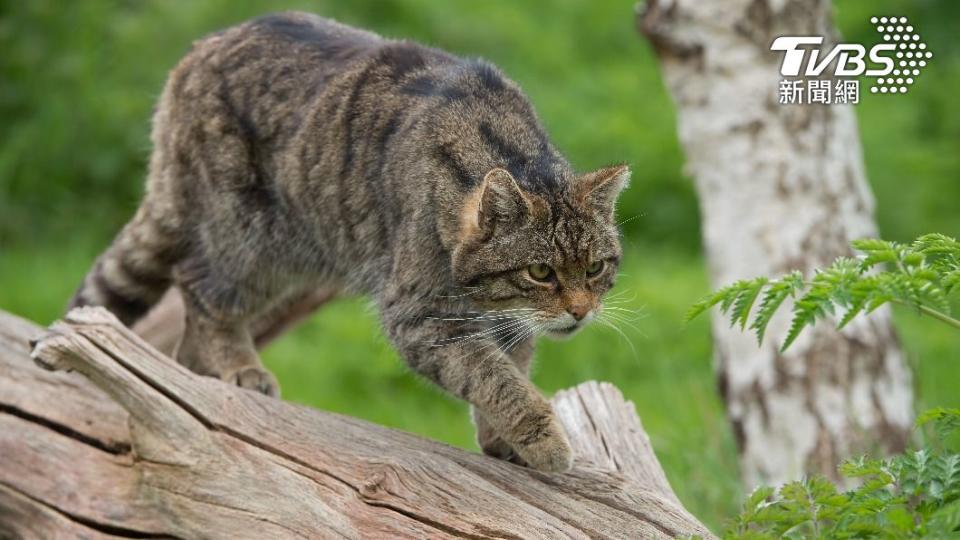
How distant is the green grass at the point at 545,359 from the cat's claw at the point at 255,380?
1.67 m

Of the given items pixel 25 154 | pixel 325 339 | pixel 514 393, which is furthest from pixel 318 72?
pixel 25 154

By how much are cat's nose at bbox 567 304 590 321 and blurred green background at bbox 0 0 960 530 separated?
94.7 inches

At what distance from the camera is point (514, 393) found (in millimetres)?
3863

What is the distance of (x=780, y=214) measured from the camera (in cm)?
532

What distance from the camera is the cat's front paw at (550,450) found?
381 cm

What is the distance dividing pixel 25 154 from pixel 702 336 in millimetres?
4068

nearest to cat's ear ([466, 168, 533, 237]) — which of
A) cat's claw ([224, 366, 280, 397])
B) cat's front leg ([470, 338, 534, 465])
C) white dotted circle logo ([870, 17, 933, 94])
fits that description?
cat's front leg ([470, 338, 534, 465])

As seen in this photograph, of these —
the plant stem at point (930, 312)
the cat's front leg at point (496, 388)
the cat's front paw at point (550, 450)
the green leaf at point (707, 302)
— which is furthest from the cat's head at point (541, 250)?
the plant stem at point (930, 312)

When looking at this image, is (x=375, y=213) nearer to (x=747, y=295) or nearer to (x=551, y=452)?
(x=551, y=452)

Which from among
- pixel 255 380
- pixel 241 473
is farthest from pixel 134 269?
pixel 241 473

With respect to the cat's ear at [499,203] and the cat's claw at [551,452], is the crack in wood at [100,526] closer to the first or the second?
the cat's claw at [551,452]

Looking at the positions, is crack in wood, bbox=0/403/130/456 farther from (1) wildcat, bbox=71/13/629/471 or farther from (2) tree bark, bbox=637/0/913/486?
(2) tree bark, bbox=637/0/913/486

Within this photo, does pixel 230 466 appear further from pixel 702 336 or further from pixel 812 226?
pixel 702 336

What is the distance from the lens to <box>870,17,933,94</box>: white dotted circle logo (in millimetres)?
7824
